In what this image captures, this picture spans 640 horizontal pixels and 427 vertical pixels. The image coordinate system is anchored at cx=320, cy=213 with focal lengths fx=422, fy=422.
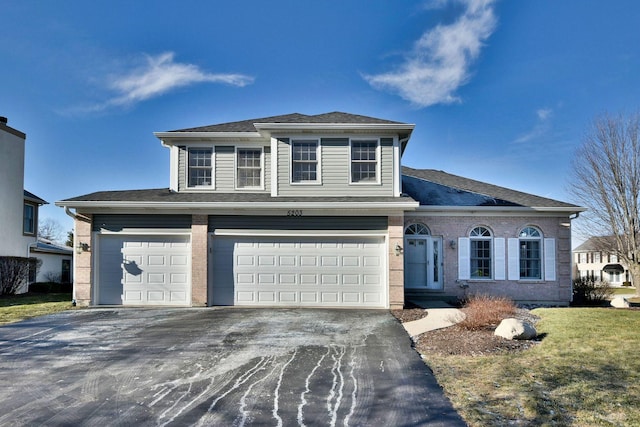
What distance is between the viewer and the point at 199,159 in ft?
47.7

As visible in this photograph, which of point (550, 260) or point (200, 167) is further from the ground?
point (200, 167)

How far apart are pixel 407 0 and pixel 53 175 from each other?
25.3 metres

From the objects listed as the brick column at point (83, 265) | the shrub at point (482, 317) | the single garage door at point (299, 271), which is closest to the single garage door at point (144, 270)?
the brick column at point (83, 265)

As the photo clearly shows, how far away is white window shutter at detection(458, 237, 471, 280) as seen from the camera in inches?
592

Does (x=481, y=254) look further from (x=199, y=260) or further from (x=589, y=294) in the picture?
(x=199, y=260)

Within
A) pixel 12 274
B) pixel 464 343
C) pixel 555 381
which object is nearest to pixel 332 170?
pixel 464 343

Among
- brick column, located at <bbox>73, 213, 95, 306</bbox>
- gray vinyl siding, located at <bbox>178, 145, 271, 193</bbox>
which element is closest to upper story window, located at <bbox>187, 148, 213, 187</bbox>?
gray vinyl siding, located at <bbox>178, 145, 271, 193</bbox>

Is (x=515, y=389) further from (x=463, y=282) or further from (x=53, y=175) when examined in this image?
(x=53, y=175)

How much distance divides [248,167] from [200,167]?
5.37 ft

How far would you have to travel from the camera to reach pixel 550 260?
14953mm

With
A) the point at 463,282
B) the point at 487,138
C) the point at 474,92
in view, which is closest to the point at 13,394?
the point at 463,282

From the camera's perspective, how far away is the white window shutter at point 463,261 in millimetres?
15031

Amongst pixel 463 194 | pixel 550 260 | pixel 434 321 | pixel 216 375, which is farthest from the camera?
pixel 463 194

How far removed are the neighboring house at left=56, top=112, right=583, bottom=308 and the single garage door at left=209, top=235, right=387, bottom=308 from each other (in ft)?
0.10
